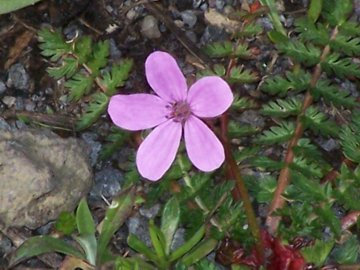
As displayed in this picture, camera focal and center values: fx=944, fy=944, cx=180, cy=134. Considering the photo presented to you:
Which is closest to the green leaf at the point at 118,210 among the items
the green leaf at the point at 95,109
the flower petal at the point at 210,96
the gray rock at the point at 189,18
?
the green leaf at the point at 95,109

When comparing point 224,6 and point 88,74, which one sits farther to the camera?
point 224,6

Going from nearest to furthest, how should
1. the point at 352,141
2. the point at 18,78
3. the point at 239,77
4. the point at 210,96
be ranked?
the point at 210,96 → the point at 352,141 → the point at 239,77 → the point at 18,78

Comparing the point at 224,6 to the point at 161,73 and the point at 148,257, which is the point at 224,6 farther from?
the point at 148,257

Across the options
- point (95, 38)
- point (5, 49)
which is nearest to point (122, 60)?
point (95, 38)

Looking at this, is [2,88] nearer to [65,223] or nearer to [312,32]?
[65,223]

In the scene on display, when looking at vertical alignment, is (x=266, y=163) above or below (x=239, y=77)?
below

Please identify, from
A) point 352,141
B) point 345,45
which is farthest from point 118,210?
→ point 345,45

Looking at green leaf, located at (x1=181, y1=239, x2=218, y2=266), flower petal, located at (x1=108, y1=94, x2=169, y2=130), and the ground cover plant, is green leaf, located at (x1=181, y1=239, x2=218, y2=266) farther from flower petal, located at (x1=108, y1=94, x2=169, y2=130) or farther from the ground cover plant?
flower petal, located at (x1=108, y1=94, x2=169, y2=130)
